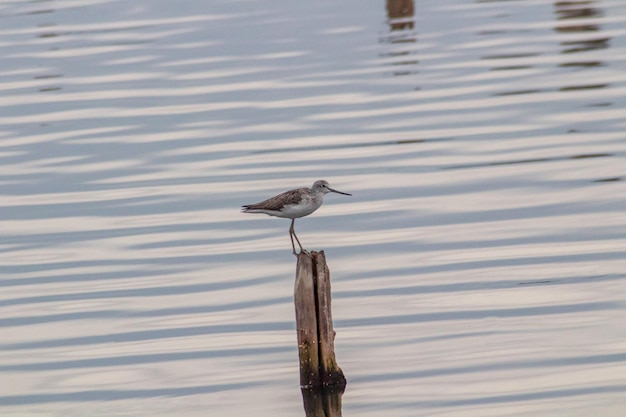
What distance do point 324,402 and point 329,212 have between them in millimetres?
10209

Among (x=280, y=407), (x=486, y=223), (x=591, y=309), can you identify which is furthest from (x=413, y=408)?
(x=486, y=223)

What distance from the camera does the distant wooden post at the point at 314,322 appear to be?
15.2 m

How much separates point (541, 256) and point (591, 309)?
105 inches

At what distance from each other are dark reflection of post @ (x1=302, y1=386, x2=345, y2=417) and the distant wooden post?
0.13m

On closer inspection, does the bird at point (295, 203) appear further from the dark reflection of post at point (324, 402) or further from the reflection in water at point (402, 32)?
the reflection in water at point (402, 32)

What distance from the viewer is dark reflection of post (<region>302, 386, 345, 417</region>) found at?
16234 mm

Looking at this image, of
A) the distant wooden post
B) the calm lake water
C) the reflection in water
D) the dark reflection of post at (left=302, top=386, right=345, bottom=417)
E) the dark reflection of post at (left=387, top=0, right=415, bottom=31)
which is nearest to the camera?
the distant wooden post

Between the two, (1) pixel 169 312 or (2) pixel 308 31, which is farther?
(2) pixel 308 31

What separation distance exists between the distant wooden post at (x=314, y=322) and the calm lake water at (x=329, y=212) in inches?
31.0

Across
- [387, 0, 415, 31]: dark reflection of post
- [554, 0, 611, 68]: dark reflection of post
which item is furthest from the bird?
[387, 0, 415, 31]: dark reflection of post

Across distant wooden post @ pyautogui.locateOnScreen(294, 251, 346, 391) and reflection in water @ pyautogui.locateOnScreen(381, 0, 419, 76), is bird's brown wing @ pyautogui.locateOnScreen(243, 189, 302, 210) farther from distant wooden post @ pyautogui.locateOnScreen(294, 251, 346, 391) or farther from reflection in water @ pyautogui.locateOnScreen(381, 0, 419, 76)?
reflection in water @ pyautogui.locateOnScreen(381, 0, 419, 76)

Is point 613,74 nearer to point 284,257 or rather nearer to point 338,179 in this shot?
point 338,179

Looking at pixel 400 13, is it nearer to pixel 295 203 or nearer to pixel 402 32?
pixel 402 32

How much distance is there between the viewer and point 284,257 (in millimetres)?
23141
